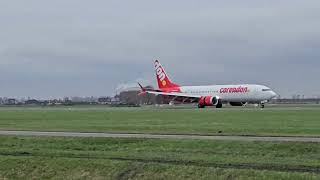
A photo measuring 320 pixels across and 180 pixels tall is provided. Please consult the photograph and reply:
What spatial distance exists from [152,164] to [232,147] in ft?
16.1

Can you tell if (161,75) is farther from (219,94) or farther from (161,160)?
(161,160)

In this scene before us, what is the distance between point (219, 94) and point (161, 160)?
74662 millimetres

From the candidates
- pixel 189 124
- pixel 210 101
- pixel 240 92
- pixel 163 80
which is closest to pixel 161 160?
pixel 189 124

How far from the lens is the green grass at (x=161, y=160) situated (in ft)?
60.0

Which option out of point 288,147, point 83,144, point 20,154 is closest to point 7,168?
point 20,154

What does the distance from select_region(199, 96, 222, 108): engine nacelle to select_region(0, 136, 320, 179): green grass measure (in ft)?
218

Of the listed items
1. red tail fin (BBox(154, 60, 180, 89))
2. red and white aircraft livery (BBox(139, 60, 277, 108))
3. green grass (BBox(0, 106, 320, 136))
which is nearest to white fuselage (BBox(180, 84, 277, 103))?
red and white aircraft livery (BBox(139, 60, 277, 108))

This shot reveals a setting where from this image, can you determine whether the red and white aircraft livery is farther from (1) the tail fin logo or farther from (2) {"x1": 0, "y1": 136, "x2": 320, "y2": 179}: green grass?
(2) {"x1": 0, "y1": 136, "x2": 320, "y2": 179}: green grass

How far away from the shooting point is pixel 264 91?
90.6 metres

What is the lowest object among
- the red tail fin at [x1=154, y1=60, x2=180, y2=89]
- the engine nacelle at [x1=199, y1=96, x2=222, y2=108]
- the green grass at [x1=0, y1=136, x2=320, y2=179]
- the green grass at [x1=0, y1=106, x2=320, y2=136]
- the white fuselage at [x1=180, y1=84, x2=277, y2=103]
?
the green grass at [x1=0, y1=136, x2=320, y2=179]

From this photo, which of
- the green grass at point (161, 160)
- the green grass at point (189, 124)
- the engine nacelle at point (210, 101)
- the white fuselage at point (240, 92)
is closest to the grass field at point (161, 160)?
the green grass at point (161, 160)

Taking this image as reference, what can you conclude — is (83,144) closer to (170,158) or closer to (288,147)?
(170,158)

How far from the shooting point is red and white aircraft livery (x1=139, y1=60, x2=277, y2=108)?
298 ft

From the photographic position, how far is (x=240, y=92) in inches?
3629
